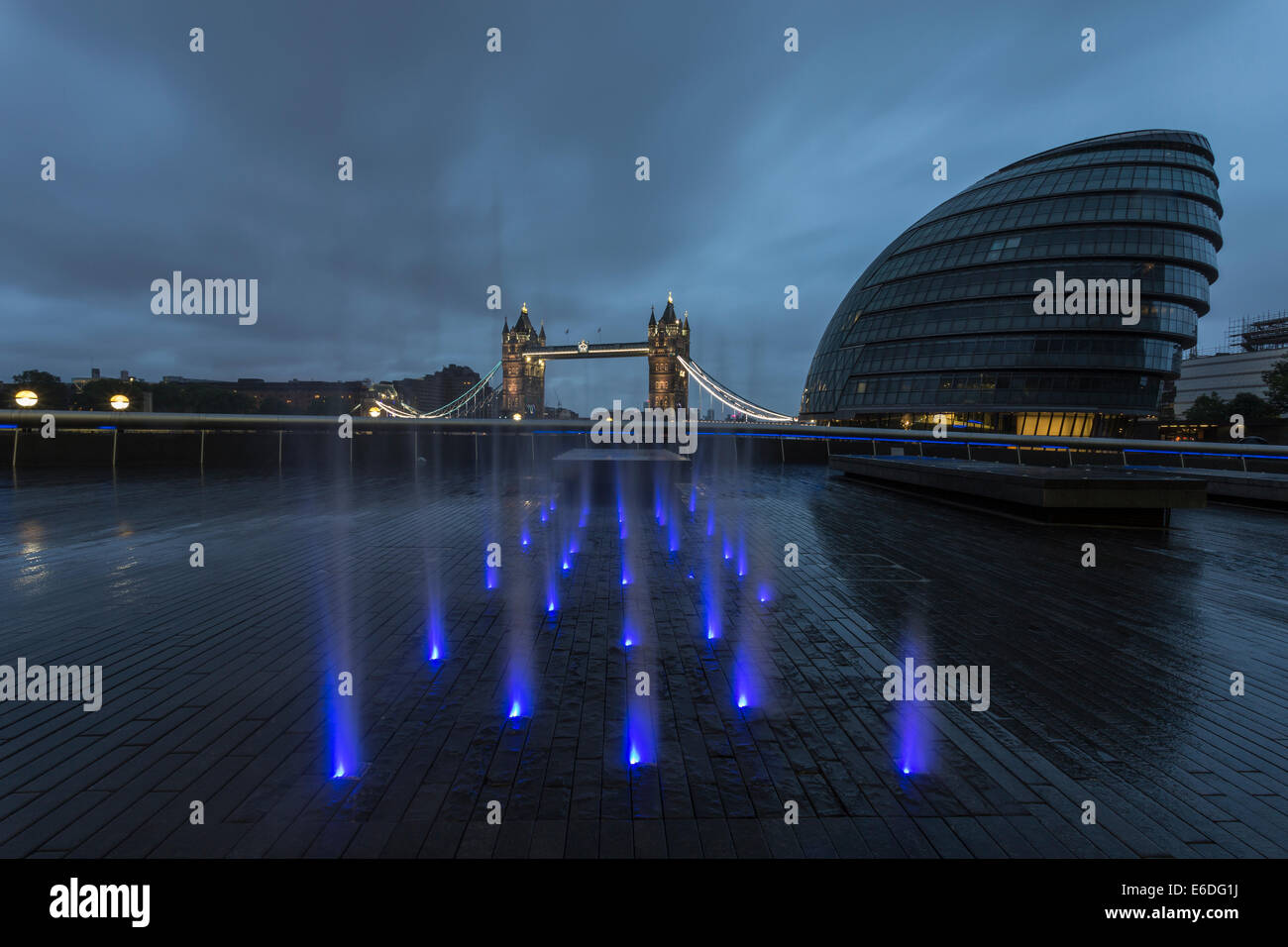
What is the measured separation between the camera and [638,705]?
4.19m

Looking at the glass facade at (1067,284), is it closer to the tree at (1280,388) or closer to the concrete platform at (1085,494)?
the tree at (1280,388)

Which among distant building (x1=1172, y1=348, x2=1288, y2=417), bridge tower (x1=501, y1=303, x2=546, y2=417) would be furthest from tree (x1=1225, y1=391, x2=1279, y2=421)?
bridge tower (x1=501, y1=303, x2=546, y2=417)

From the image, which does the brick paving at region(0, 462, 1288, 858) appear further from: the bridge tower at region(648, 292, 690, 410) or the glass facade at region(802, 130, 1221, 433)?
the bridge tower at region(648, 292, 690, 410)

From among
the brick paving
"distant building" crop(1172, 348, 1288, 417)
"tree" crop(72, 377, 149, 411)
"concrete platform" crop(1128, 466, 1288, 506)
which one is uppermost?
"distant building" crop(1172, 348, 1288, 417)

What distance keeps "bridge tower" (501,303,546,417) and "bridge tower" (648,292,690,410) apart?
907 inches

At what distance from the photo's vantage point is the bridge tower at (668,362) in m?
123

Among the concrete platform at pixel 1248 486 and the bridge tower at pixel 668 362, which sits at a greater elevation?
the bridge tower at pixel 668 362

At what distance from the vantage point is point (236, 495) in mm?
14977

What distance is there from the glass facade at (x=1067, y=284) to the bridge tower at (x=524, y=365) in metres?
84.1

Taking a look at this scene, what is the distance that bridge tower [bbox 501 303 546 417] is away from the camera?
127938 mm

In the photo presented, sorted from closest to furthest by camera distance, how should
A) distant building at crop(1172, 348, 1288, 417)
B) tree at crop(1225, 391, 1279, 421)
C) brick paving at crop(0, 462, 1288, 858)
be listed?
brick paving at crop(0, 462, 1288, 858) < tree at crop(1225, 391, 1279, 421) < distant building at crop(1172, 348, 1288, 417)

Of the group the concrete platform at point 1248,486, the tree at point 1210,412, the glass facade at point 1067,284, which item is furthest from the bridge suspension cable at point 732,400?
the concrete platform at point 1248,486

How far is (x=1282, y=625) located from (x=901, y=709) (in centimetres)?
471

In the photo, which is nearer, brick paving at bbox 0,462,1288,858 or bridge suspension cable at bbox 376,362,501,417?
brick paving at bbox 0,462,1288,858
